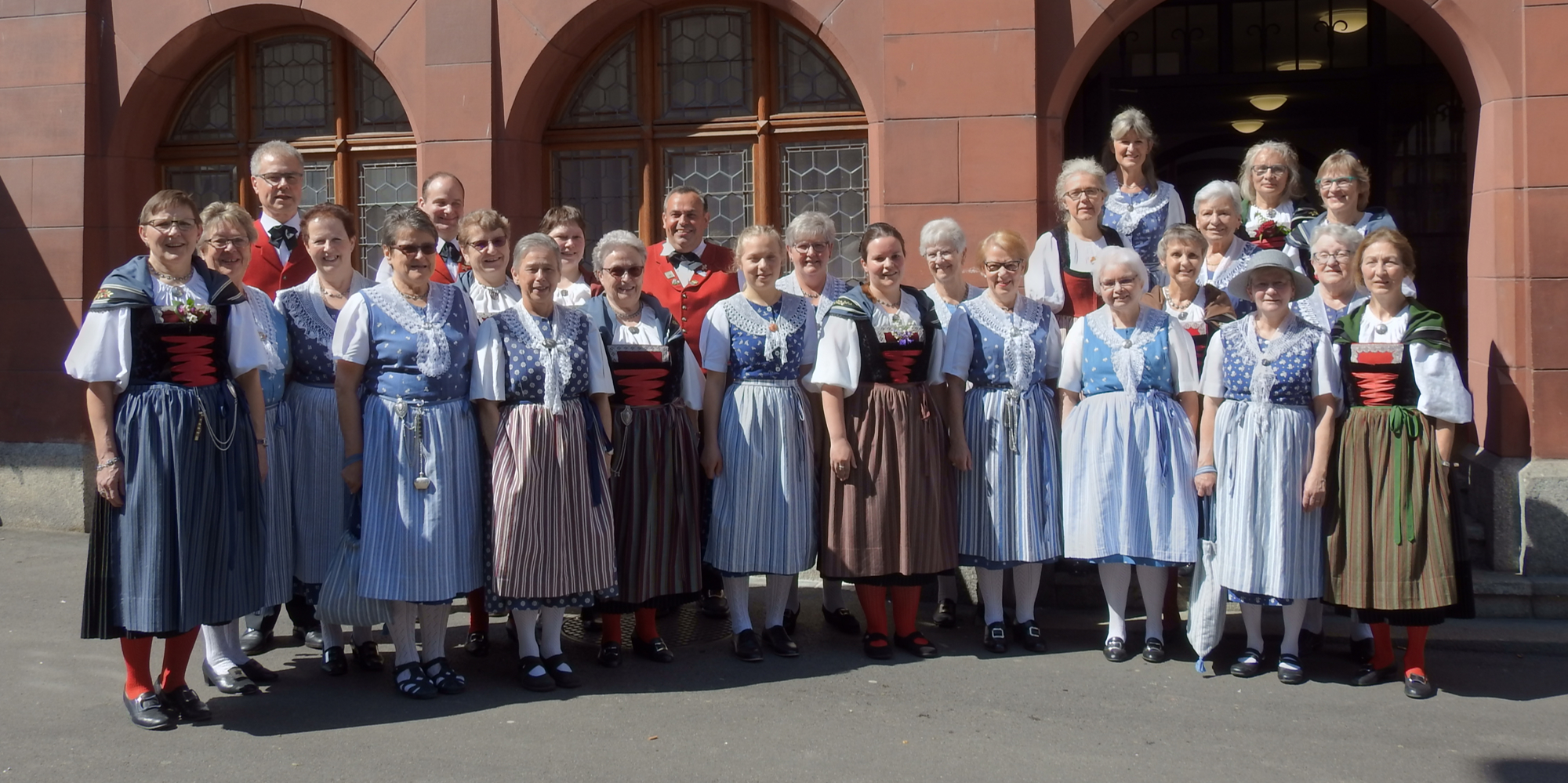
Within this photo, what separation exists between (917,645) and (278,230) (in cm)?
299

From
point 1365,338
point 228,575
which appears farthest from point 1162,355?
point 228,575

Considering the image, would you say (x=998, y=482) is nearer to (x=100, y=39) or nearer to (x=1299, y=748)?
(x=1299, y=748)

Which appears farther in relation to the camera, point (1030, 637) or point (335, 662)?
point (1030, 637)

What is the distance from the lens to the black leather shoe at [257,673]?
5035mm

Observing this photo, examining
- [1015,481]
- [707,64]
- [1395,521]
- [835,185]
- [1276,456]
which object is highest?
[707,64]

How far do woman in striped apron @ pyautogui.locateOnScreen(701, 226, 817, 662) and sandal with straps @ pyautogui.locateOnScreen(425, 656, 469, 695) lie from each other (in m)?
1.05

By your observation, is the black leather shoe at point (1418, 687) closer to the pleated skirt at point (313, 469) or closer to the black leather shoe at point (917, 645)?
the black leather shoe at point (917, 645)

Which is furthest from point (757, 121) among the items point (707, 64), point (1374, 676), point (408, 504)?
point (1374, 676)

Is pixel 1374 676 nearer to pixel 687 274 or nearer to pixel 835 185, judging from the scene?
pixel 687 274

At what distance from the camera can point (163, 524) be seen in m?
Answer: 4.36

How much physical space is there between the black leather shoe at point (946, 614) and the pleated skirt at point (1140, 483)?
0.84 m

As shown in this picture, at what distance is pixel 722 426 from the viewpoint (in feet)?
17.4

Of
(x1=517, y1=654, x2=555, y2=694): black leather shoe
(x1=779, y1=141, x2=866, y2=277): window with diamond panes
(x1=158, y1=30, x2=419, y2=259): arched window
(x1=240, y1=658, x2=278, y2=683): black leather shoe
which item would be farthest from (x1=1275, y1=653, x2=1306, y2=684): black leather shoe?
(x1=158, y1=30, x2=419, y2=259): arched window

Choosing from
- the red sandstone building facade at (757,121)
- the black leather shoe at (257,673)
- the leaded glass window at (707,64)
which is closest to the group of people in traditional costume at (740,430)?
the black leather shoe at (257,673)
